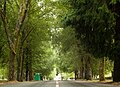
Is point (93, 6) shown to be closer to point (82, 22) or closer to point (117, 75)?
point (82, 22)

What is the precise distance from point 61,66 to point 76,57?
36.5 m

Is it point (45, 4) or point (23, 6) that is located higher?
point (45, 4)

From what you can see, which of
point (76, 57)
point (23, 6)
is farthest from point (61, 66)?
point (23, 6)

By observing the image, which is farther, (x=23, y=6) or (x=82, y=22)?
(x=23, y=6)

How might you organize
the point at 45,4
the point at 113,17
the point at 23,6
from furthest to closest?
the point at 45,4 < the point at 23,6 < the point at 113,17

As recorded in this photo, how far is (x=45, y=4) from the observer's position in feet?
138

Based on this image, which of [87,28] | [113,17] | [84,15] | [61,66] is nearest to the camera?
[113,17]

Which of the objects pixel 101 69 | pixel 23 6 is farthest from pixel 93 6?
pixel 101 69

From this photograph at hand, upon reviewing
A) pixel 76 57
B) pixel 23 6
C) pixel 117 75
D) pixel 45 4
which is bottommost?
pixel 117 75

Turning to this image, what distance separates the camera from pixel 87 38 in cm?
2825

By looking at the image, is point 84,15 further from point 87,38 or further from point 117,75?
point 117,75

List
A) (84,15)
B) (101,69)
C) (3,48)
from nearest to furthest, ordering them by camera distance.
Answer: (84,15) → (101,69) → (3,48)

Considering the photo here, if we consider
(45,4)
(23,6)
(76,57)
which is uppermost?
(45,4)

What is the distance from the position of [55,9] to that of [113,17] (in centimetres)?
2017
